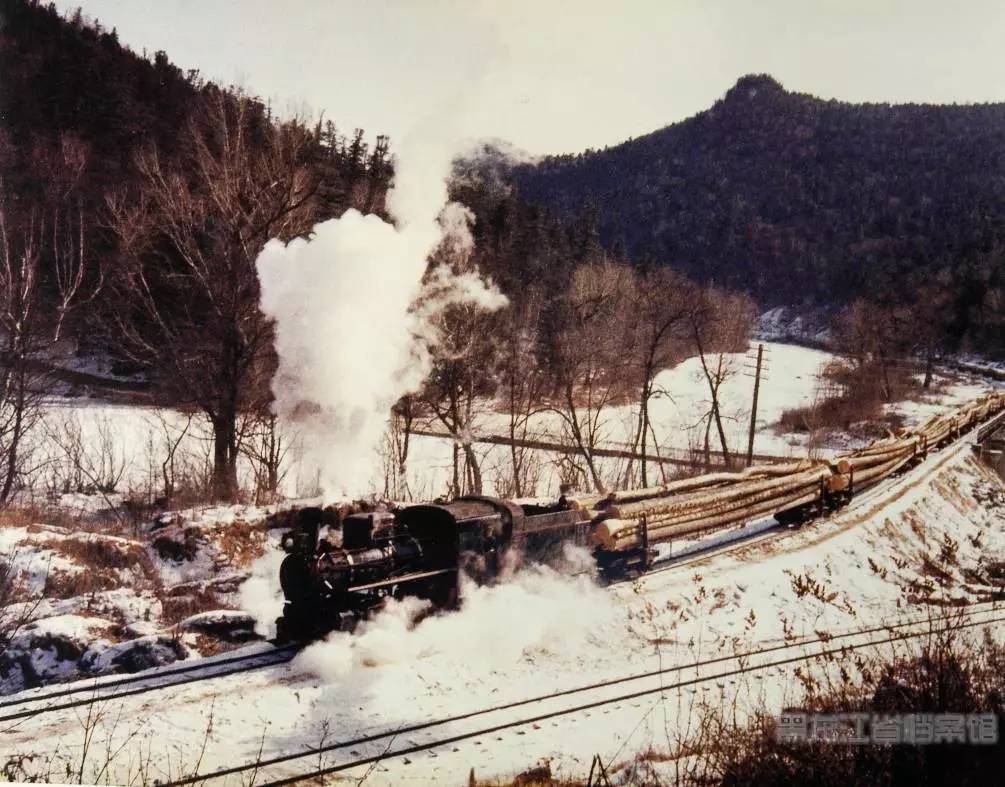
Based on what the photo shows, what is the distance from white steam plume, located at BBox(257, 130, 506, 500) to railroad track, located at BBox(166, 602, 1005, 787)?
469 cm

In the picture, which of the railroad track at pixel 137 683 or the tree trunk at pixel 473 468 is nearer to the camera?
the railroad track at pixel 137 683

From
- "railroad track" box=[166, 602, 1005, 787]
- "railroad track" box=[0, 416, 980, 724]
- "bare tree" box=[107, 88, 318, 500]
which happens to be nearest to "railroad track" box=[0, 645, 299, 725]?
"railroad track" box=[0, 416, 980, 724]

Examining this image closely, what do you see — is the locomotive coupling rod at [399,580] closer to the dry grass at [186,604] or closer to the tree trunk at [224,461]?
the dry grass at [186,604]

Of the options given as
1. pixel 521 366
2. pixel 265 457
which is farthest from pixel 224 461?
pixel 521 366

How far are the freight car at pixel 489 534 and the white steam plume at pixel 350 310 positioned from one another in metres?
1.62

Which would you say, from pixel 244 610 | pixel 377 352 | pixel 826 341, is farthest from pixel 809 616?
pixel 826 341

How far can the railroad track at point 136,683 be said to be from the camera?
5.46 metres

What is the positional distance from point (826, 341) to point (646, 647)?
29831 millimetres

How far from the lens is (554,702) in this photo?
6.30m

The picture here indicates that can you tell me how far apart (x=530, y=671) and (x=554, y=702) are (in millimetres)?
833

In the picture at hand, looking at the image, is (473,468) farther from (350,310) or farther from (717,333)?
(717,333)

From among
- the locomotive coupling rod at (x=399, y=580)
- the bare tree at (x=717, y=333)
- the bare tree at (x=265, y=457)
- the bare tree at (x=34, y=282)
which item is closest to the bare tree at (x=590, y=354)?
the bare tree at (x=717, y=333)

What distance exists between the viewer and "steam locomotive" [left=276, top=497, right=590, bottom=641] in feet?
22.8

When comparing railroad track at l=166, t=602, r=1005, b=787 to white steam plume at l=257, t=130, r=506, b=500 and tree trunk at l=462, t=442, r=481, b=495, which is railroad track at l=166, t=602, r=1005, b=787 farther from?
tree trunk at l=462, t=442, r=481, b=495
